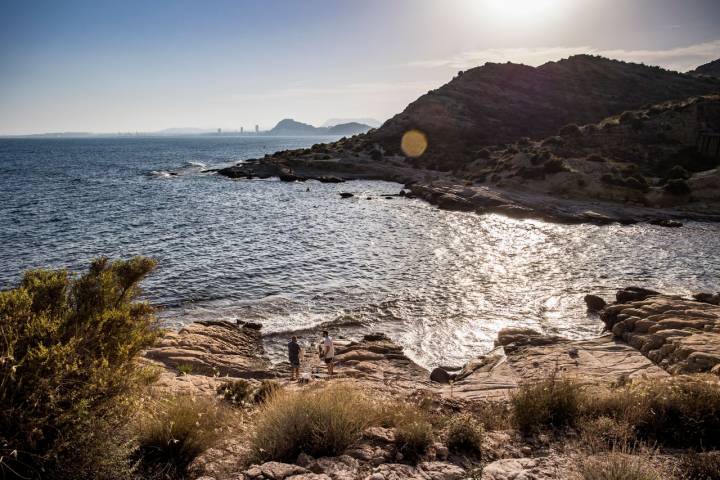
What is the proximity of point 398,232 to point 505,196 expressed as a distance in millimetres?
20026

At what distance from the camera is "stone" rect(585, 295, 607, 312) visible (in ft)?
78.0

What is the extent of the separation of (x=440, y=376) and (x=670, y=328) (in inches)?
404

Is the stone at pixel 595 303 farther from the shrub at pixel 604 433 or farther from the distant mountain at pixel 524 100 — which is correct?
the distant mountain at pixel 524 100

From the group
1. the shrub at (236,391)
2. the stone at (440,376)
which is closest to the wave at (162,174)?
the shrub at (236,391)

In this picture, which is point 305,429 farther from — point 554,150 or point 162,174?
point 162,174

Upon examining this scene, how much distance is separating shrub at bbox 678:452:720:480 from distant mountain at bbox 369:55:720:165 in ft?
274

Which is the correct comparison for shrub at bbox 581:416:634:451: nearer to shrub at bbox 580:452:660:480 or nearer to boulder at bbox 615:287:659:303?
shrub at bbox 580:452:660:480

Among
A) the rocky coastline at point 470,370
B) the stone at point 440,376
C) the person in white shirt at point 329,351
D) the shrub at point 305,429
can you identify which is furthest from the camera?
the person in white shirt at point 329,351

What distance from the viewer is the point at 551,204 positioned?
50.8 meters

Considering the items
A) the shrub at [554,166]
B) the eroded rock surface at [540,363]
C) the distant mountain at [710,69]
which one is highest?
the distant mountain at [710,69]

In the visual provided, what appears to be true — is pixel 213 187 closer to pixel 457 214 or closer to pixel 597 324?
pixel 457 214

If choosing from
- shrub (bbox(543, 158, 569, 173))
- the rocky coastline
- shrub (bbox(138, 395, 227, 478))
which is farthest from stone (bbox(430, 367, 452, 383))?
shrub (bbox(543, 158, 569, 173))

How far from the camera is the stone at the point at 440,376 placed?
1704cm

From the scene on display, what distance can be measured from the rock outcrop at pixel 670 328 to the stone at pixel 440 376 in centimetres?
786
